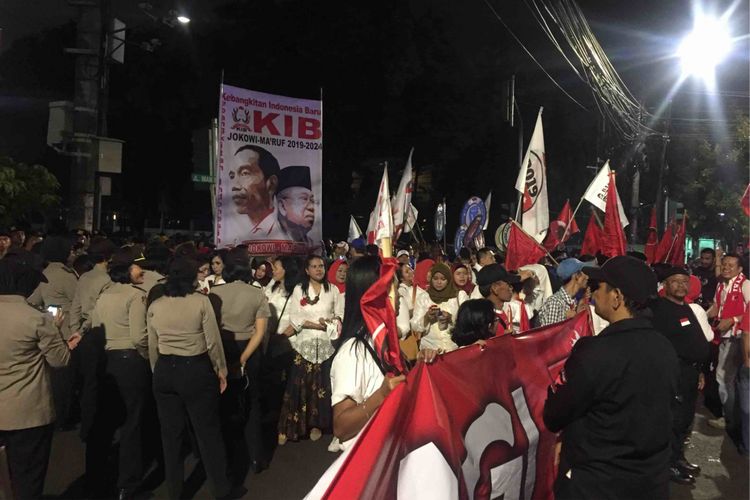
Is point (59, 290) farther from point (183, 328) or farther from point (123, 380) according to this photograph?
point (183, 328)

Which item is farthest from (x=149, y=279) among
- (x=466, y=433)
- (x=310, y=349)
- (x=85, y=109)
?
(x=85, y=109)

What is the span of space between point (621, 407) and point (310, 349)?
13.4ft

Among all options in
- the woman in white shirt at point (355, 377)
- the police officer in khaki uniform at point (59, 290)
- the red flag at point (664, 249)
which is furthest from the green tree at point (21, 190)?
the red flag at point (664, 249)

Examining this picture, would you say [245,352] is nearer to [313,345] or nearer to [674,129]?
[313,345]

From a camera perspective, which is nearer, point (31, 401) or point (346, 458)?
point (346, 458)

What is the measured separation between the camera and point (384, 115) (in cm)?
2838

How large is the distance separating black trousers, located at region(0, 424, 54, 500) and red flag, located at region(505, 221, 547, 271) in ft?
17.5

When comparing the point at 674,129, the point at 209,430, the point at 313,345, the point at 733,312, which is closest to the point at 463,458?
the point at 209,430

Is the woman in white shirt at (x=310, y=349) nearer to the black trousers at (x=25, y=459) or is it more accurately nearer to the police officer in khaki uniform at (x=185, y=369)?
the police officer in khaki uniform at (x=185, y=369)

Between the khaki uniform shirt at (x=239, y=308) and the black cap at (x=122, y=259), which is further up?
the black cap at (x=122, y=259)

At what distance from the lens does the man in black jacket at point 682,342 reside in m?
5.32

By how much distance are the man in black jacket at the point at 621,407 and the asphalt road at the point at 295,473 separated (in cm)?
295

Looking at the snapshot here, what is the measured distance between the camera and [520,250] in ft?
25.7

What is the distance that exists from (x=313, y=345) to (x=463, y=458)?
3.55 metres
